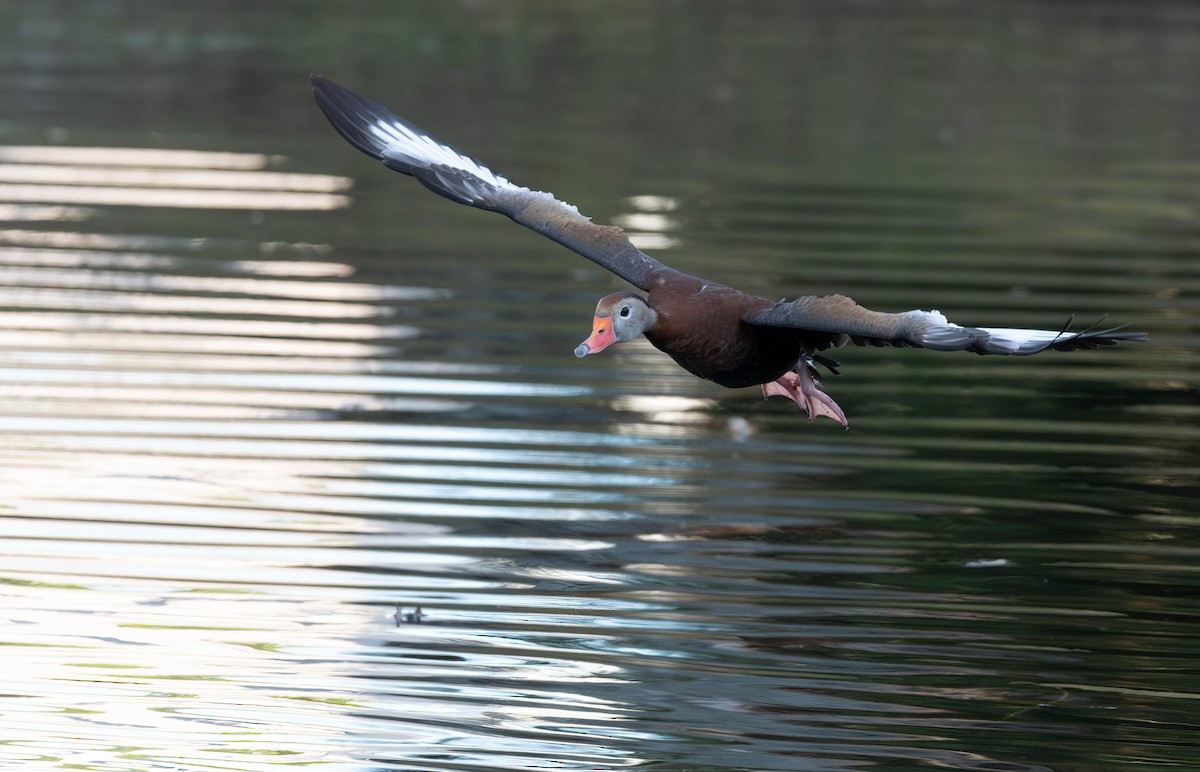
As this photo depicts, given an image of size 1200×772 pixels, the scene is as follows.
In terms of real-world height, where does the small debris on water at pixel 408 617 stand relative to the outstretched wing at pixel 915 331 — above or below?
below

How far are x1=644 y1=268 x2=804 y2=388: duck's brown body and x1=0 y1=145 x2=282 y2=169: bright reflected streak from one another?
904 centimetres

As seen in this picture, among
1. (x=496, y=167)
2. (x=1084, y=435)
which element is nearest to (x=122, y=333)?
(x=496, y=167)

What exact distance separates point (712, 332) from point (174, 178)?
29.4 ft

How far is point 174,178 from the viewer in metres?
14.4

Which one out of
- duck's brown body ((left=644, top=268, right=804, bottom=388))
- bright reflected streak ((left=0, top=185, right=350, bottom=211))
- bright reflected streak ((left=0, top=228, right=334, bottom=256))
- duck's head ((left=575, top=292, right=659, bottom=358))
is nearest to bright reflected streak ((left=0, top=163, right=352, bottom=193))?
bright reflected streak ((left=0, top=185, right=350, bottom=211))

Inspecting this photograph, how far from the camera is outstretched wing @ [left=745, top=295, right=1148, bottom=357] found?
17.6 ft

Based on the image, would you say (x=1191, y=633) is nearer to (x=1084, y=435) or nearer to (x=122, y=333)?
(x=1084, y=435)

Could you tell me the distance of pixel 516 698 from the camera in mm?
6137

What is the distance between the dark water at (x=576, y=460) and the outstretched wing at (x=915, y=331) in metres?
1.27

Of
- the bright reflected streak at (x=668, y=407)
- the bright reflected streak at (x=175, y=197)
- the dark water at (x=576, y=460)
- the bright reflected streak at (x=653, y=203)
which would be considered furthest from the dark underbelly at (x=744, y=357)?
the bright reflected streak at (x=175, y=197)

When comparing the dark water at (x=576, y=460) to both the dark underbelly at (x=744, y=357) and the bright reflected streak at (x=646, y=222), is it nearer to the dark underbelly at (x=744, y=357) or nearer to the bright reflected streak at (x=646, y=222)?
the bright reflected streak at (x=646, y=222)

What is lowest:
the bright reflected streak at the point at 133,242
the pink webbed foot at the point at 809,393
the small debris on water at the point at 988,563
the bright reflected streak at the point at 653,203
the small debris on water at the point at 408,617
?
the small debris on water at the point at 408,617

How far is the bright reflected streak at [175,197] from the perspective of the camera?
13.6m

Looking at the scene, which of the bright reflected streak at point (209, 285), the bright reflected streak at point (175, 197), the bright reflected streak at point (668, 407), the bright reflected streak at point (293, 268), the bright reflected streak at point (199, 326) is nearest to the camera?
the bright reflected streak at point (668, 407)
